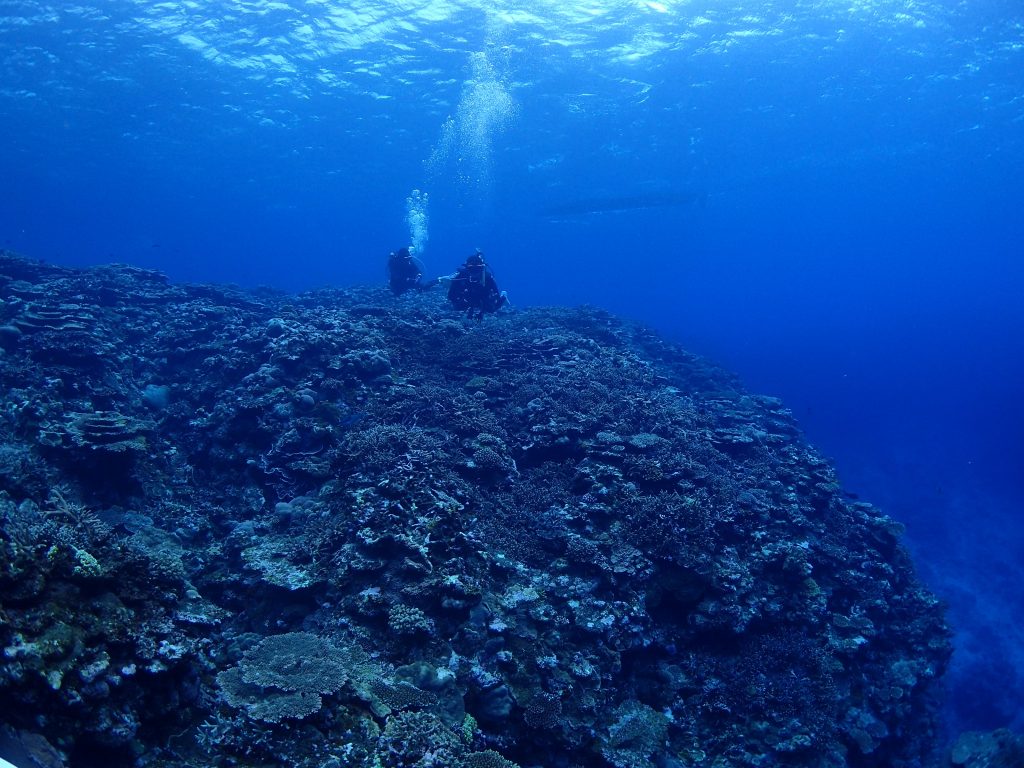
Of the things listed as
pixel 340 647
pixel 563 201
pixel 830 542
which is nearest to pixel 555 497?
pixel 340 647

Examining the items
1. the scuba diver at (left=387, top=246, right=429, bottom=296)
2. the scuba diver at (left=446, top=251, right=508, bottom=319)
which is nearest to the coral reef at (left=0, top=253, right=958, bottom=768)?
the scuba diver at (left=446, top=251, right=508, bottom=319)

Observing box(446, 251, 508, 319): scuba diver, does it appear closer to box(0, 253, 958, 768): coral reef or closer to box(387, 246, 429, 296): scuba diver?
box(387, 246, 429, 296): scuba diver

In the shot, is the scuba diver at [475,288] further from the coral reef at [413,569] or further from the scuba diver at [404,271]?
the coral reef at [413,569]

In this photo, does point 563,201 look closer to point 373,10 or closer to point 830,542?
point 373,10

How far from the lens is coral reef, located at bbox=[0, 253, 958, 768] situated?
4.57 metres

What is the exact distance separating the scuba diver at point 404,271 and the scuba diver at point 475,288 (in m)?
3.90

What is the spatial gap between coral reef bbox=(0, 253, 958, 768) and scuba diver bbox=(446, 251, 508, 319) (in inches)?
185

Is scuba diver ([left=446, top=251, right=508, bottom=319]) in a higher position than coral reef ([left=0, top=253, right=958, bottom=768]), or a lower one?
higher

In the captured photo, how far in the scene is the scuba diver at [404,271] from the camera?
922 inches

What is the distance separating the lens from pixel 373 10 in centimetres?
2694

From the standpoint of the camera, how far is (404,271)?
2375 centimetres

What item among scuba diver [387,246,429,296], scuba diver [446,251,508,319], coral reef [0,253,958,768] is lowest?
coral reef [0,253,958,768]

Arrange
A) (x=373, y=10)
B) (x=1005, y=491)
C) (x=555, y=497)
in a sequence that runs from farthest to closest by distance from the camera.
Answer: (x=1005, y=491)
(x=373, y=10)
(x=555, y=497)

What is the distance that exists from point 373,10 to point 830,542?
30.6 meters
